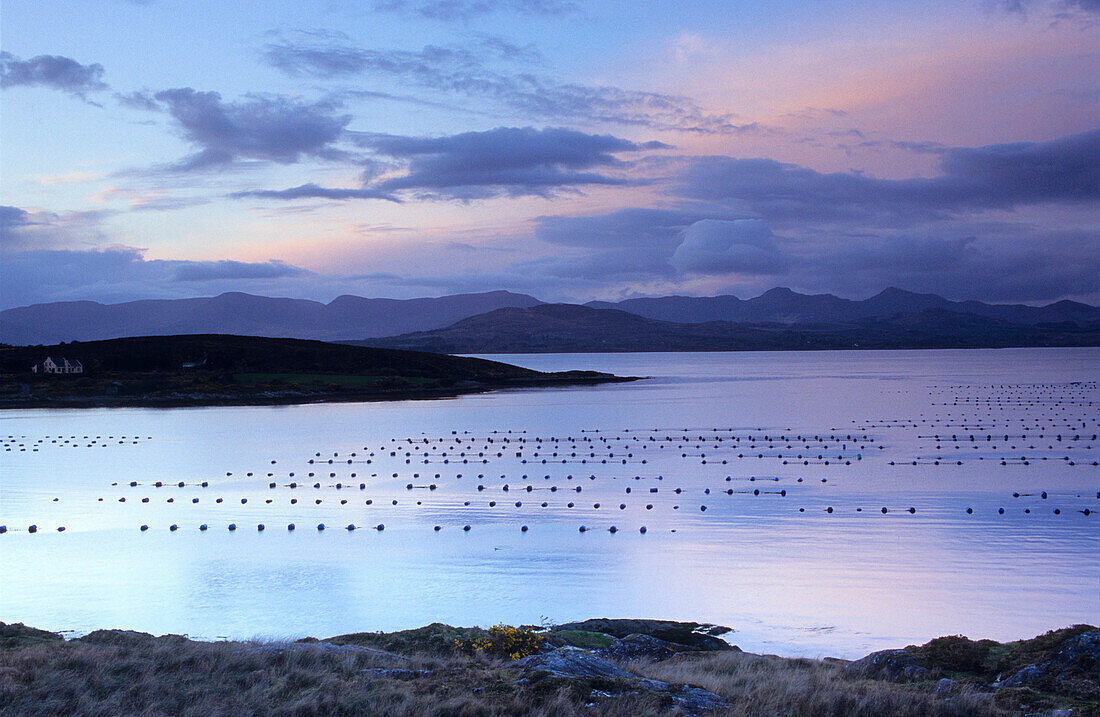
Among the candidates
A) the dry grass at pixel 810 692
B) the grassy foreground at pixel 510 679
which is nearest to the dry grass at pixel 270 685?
the grassy foreground at pixel 510 679

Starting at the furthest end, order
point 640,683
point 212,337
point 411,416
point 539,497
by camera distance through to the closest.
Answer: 1. point 212,337
2. point 411,416
3. point 539,497
4. point 640,683

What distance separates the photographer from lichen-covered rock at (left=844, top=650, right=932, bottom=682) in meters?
11.4

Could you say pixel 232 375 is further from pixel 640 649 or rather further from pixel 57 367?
pixel 640 649

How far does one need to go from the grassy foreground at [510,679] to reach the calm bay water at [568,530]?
279 cm

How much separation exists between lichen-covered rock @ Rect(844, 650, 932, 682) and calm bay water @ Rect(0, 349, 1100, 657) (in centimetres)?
229

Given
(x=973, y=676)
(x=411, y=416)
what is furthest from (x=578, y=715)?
(x=411, y=416)

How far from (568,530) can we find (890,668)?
13528 millimetres

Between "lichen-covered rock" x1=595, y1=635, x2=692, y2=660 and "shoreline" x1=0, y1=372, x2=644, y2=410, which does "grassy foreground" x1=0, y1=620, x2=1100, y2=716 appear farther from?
"shoreline" x1=0, y1=372, x2=644, y2=410

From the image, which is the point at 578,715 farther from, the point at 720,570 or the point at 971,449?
the point at 971,449

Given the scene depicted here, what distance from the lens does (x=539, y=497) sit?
30281mm

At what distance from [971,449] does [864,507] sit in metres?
17.5

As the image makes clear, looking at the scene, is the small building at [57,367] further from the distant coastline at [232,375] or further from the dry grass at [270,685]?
the dry grass at [270,685]

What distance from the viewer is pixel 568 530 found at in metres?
24.6

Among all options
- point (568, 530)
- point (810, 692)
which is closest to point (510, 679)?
point (810, 692)
